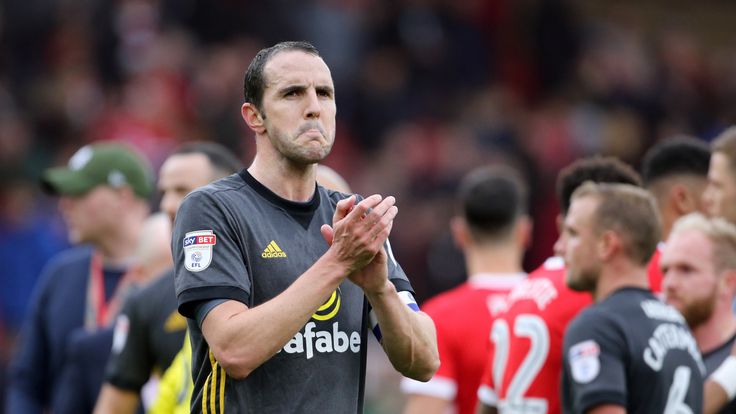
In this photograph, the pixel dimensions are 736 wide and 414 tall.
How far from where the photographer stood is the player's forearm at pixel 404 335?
14.3 feet

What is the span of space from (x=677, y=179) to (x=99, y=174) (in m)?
3.45

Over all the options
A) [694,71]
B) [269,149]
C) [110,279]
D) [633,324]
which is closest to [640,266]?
[633,324]

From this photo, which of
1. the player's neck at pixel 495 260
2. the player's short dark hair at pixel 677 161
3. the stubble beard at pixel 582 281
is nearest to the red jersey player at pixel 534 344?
the stubble beard at pixel 582 281

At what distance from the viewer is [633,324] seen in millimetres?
5543

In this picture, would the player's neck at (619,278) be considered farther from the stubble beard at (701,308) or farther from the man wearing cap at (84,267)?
the man wearing cap at (84,267)

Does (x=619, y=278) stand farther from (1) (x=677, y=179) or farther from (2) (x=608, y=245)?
(1) (x=677, y=179)

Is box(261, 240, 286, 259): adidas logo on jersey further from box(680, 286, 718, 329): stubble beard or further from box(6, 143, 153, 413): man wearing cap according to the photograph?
box(6, 143, 153, 413): man wearing cap

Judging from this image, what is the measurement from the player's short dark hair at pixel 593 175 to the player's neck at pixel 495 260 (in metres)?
0.79

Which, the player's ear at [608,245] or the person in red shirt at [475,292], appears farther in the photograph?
the person in red shirt at [475,292]

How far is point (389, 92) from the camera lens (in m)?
16.6

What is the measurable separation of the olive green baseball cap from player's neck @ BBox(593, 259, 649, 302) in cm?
337

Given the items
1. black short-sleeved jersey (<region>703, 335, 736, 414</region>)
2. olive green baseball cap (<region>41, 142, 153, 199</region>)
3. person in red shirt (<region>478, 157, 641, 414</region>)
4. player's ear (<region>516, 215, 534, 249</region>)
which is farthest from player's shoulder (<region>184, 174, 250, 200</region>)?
olive green baseball cap (<region>41, 142, 153, 199</region>)

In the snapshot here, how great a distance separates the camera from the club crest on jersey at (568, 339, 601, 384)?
5.41m

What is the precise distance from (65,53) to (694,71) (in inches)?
A: 363
